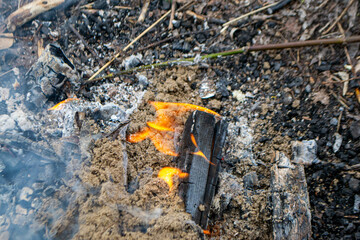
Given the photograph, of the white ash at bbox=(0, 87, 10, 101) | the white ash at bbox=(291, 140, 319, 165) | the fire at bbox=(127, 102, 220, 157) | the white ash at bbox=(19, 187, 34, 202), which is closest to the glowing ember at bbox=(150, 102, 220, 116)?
the fire at bbox=(127, 102, 220, 157)

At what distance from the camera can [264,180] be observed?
257cm

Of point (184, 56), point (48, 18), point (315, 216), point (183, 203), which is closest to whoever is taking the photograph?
point (183, 203)

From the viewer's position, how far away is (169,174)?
239cm

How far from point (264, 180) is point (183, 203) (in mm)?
1031

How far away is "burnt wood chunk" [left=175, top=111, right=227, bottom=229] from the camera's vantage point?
2.22 m

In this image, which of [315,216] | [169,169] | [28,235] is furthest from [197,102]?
[28,235]

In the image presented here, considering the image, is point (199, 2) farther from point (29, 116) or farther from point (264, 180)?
point (29, 116)

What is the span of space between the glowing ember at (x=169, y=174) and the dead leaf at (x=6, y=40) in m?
3.80

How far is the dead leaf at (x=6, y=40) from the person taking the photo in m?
3.94

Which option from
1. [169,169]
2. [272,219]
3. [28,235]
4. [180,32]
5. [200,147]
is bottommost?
[28,235]

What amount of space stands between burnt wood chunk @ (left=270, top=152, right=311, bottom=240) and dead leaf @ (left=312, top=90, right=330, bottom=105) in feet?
2.69

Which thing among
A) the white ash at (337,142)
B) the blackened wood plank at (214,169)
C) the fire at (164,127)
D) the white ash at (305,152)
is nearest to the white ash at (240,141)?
the blackened wood plank at (214,169)

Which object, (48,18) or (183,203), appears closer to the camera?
(183,203)

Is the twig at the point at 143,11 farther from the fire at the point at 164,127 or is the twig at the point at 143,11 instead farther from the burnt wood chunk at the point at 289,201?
the burnt wood chunk at the point at 289,201
